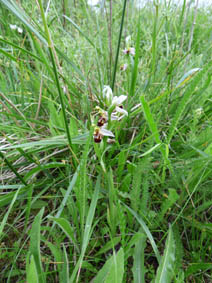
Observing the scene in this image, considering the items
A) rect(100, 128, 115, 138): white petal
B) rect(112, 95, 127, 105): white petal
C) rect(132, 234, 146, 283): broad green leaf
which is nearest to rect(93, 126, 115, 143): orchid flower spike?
rect(100, 128, 115, 138): white petal

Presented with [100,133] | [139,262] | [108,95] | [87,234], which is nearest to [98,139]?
[100,133]

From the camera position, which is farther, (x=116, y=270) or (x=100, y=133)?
(x=100, y=133)

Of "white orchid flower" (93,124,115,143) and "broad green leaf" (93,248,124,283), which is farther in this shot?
"white orchid flower" (93,124,115,143)

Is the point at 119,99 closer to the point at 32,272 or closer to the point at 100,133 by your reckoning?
the point at 100,133

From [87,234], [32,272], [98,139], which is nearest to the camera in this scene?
[32,272]

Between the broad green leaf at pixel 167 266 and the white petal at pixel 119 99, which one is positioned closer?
the broad green leaf at pixel 167 266

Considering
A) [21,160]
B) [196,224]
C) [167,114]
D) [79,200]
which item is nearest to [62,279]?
[79,200]

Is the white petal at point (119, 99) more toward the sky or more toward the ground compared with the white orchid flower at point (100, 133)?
more toward the sky

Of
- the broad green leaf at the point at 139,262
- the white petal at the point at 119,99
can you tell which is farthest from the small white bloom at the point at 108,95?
the broad green leaf at the point at 139,262

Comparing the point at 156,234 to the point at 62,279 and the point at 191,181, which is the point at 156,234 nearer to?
the point at 191,181

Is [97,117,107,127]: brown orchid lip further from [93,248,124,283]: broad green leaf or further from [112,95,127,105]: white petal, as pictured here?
[93,248,124,283]: broad green leaf

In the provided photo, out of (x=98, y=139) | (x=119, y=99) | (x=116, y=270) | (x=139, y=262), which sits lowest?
(x=139, y=262)

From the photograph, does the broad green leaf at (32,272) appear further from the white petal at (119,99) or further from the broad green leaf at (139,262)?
the white petal at (119,99)
